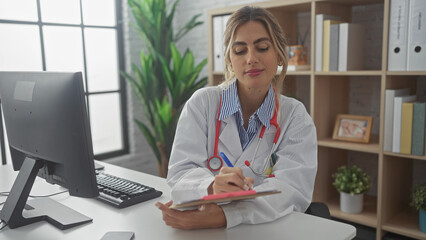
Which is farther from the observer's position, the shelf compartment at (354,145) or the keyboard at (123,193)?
the shelf compartment at (354,145)

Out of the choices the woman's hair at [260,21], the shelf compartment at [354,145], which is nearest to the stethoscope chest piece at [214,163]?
the woman's hair at [260,21]

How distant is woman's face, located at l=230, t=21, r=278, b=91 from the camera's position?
5.07 ft

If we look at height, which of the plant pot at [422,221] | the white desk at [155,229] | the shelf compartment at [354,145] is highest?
the white desk at [155,229]

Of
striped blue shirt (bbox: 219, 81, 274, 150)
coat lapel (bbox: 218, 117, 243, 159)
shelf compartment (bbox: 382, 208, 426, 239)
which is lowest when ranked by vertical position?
shelf compartment (bbox: 382, 208, 426, 239)

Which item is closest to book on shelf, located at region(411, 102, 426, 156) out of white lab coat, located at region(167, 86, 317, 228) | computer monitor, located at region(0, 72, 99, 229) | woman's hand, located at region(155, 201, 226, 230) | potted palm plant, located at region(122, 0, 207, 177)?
white lab coat, located at region(167, 86, 317, 228)

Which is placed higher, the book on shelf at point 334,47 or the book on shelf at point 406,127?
the book on shelf at point 334,47

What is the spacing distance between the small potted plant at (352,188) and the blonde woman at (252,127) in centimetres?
117

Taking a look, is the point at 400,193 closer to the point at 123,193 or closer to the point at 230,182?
the point at 230,182

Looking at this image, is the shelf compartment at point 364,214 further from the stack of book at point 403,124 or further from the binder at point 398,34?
the binder at point 398,34

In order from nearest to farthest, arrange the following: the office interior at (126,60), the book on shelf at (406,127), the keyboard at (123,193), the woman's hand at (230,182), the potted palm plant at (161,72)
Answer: the woman's hand at (230,182) < the keyboard at (123,193) < the book on shelf at (406,127) < the office interior at (126,60) < the potted palm plant at (161,72)

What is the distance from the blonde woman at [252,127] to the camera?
1.45 meters

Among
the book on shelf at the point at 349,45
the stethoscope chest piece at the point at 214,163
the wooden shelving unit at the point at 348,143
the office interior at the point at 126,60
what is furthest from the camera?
the office interior at the point at 126,60

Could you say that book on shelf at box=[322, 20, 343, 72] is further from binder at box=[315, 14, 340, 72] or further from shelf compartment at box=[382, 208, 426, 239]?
shelf compartment at box=[382, 208, 426, 239]

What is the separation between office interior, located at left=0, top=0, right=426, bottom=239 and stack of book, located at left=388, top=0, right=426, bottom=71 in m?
0.06
